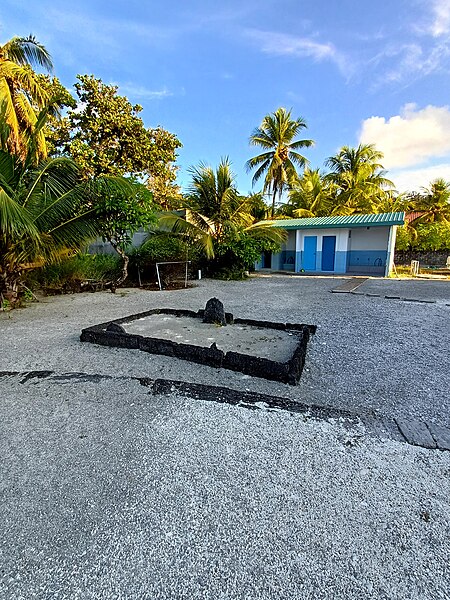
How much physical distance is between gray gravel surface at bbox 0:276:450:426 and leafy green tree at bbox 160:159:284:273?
17.2 ft

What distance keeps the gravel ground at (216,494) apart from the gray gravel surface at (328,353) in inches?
1.2

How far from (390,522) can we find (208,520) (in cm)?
84

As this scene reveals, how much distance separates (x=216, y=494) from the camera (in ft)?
5.30

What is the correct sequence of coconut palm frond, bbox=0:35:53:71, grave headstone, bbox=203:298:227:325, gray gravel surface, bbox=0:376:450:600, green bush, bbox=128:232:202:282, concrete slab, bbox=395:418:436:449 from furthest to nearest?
green bush, bbox=128:232:202:282 < coconut palm frond, bbox=0:35:53:71 < grave headstone, bbox=203:298:227:325 < concrete slab, bbox=395:418:436:449 < gray gravel surface, bbox=0:376:450:600

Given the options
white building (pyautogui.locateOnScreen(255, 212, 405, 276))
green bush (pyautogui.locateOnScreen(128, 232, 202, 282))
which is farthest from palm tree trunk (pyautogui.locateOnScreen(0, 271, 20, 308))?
white building (pyautogui.locateOnScreen(255, 212, 405, 276))

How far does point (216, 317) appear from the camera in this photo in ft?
16.2

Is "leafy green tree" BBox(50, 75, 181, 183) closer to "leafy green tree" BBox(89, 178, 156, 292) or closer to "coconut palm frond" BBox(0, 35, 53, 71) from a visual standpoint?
"coconut palm frond" BBox(0, 35, 53, 71)

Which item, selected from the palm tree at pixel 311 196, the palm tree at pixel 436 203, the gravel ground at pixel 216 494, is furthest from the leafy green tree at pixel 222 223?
the palm tree at pixel 436 203

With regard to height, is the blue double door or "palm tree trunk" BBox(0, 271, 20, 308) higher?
the blue double door

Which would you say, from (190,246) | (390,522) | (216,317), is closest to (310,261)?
(190,246)

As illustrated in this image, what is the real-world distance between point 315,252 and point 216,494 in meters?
15.4

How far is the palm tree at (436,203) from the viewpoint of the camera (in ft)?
67.2

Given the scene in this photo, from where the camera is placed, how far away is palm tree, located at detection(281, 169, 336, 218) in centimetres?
2058

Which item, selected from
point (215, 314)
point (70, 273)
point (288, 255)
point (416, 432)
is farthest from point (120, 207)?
point (288, 255)
